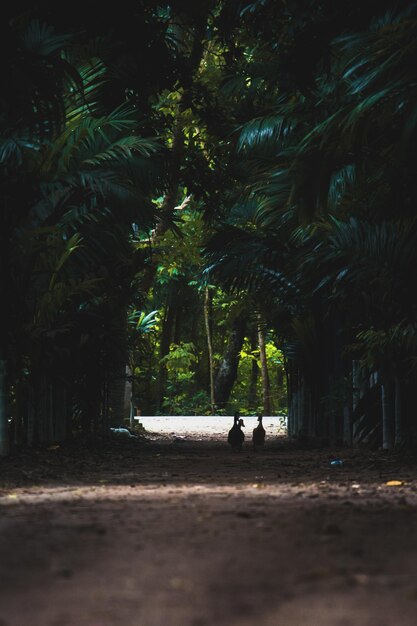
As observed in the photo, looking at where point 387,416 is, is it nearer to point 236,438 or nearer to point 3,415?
point 236,438

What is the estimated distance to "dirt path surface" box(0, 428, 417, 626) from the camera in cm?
293

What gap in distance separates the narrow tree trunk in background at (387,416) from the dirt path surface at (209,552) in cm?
312

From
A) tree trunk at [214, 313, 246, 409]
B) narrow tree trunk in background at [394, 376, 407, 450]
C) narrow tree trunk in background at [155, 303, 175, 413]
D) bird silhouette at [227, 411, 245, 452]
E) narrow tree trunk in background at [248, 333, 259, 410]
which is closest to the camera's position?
narrow tree trunk in background at [394, 376, 407, 450]

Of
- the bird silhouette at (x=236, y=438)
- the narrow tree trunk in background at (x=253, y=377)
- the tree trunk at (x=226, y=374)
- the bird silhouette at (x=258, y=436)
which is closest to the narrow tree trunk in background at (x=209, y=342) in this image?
the tree trunk at (x=226, y=374)

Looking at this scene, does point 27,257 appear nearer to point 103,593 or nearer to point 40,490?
point 40,490

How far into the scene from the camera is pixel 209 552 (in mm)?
3945

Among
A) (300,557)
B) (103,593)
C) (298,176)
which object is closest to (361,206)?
(298,176)

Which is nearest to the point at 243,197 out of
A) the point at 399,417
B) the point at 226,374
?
the point at 399,417

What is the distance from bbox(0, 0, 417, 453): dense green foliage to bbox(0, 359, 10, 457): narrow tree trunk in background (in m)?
0.02

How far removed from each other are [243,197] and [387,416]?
6166 millimetres

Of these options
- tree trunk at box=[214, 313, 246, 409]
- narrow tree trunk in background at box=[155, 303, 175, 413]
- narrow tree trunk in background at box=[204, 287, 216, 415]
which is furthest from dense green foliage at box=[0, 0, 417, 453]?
narrow tree trunk in background at box=[155, 303, 175, 413]

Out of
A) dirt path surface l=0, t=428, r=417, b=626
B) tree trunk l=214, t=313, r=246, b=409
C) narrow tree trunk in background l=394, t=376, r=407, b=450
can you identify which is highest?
tree trunk l=214, t=313, r=246, b=409

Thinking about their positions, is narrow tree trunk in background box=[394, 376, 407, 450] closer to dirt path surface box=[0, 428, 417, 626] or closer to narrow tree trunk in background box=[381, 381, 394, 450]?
narrow tree trunk in background box=[381, 381, 394, 450]

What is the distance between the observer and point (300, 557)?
3805 millimetres
